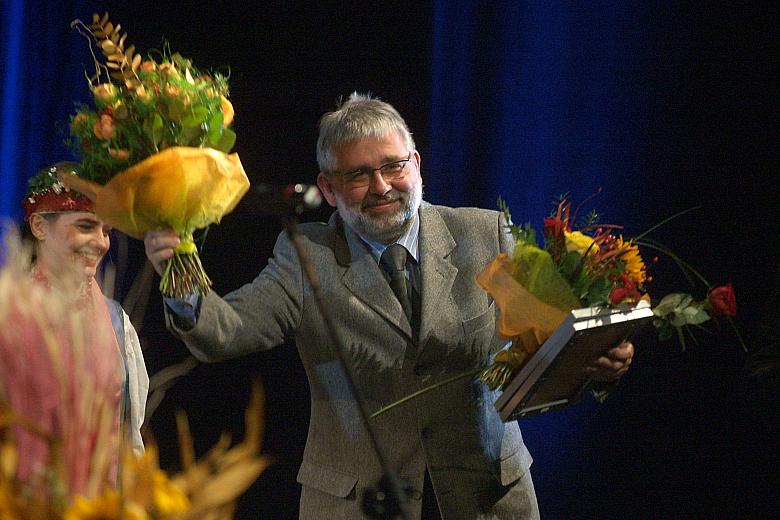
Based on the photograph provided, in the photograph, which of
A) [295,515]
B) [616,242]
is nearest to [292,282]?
[616,242]

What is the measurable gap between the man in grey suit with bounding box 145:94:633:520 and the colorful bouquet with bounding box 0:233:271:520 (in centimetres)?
116

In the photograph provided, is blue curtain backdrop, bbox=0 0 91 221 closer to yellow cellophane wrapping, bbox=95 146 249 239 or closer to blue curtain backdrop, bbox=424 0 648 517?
blue curtain backdrop, bbox=424 0 648 517

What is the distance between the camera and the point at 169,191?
164 cm

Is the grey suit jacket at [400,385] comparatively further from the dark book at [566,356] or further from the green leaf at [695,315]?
the green leaf at [695,315]

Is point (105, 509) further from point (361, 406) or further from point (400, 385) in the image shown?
point (400, 385)

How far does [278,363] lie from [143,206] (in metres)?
2.17

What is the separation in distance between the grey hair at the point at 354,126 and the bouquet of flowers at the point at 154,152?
0.51 meters

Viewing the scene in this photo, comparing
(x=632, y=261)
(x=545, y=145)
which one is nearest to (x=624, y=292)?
(x=632, y=261)

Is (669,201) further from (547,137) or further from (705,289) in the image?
(547,137)

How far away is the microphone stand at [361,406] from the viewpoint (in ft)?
3.99

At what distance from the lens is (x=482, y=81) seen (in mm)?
3746

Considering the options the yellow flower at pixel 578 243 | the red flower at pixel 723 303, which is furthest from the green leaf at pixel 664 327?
the yellow flower at pixel 578 243

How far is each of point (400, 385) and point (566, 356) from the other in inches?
18.2

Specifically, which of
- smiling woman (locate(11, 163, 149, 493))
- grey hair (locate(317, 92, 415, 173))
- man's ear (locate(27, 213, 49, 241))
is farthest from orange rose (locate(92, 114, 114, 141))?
man's ear (locate(27, 213, 49, 241))
